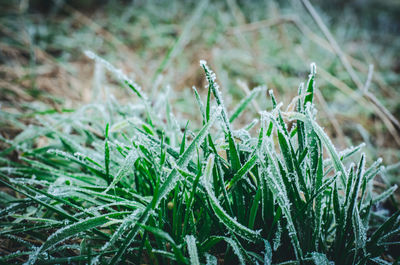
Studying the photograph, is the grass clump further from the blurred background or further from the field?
the blurred background

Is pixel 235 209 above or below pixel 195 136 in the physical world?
below

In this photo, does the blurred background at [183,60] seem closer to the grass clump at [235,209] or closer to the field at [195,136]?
the field at [195,136]

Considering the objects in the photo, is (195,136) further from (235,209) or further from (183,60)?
(183,60)

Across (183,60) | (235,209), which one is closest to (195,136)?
(235,209)

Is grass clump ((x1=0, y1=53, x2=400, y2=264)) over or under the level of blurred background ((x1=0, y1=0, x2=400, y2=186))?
under

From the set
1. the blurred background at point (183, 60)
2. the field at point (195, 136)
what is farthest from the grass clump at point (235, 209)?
the blurred background at point (183, 60)

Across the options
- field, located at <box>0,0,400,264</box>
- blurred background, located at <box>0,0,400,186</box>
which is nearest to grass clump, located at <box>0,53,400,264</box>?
field, located at <box>0,0,400,264</box>

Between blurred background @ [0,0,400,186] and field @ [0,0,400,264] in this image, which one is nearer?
field @ [0,0,400,264]
